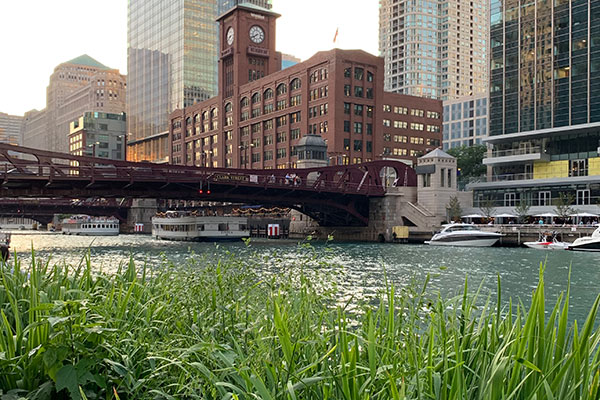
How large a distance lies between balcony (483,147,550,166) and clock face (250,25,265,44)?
85448mm

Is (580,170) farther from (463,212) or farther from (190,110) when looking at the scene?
(190,110)

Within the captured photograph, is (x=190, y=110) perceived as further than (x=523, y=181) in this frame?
Yes

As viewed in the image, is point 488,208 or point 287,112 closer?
point 488,208

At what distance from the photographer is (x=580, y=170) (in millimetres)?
85938

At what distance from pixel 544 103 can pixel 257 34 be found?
307 ft

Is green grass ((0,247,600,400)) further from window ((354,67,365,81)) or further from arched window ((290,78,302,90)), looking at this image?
arched window ((290,78,302,90))

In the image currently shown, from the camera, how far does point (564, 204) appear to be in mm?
82125

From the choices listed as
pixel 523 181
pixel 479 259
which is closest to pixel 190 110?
pixel 523 181

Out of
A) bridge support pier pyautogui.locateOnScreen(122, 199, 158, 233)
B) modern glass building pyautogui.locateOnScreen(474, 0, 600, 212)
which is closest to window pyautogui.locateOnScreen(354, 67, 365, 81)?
modern glass building pyautogui.locateOnScreen(474, 0, 600, 212)

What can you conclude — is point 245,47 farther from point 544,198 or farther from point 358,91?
point 544,198

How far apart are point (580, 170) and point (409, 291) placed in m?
87.8

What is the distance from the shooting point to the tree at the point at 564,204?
76562 millimetres

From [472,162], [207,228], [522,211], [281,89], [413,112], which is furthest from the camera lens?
[413,112]

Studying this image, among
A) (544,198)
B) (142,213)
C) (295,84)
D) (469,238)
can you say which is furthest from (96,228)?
(544,198)
